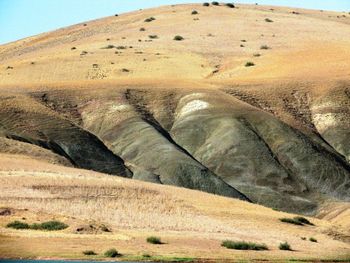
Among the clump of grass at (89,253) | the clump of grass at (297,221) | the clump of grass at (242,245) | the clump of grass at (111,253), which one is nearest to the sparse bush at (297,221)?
the clump of grass at (297,221)

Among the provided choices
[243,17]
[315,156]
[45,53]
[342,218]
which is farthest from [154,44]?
[342,218]

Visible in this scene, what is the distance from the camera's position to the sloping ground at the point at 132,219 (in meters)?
53.7

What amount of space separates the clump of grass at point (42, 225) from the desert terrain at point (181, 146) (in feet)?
2.33

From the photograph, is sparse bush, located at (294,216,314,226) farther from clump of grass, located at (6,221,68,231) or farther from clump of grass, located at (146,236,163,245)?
clump of grass, located at (6,221,68,231)

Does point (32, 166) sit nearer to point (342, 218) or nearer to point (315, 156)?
point (342, 218)

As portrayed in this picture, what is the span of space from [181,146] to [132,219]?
3615cm

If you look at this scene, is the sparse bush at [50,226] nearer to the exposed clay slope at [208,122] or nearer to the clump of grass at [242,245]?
the clump of grass at [242,245]

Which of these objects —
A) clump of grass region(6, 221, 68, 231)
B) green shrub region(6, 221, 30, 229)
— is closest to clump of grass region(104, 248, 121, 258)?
clump of grass region(6, 221, 68, 231)

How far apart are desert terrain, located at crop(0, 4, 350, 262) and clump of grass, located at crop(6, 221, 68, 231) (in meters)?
0.71

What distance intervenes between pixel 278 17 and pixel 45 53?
2002 inches

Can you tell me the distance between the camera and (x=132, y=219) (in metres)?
63.6

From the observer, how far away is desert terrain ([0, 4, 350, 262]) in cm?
6078

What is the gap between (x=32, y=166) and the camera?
251 ft

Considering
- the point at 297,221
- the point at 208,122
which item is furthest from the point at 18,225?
the point at 208,122
